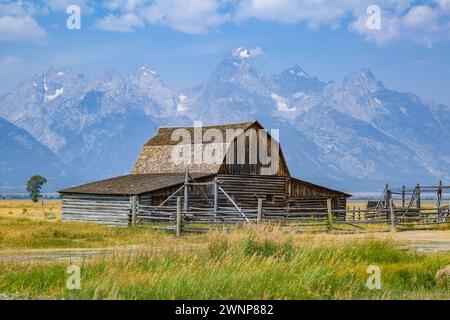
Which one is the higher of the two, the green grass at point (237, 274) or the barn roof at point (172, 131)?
the barn roof at point (172, 131)

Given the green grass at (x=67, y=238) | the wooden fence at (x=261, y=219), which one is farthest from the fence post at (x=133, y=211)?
the green grass at (x=67, y=238)

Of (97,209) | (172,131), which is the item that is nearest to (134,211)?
(97,209)

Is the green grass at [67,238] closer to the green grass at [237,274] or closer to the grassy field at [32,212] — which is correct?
the green grass at [237,274]

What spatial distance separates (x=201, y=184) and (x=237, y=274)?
27.3 meters

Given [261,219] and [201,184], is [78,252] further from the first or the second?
[201,184]

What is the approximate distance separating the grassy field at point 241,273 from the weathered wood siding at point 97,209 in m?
20.0

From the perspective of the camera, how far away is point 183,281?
11.3m

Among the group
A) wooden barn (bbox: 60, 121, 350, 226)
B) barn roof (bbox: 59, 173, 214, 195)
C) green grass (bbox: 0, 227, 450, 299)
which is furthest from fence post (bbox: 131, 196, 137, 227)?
green grass (bbox: 0, 227, 450, 299)

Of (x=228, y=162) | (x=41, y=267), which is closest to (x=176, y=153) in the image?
(x=228, y=162)

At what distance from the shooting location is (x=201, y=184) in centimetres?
3900

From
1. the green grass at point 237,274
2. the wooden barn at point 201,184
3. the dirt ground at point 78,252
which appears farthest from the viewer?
the wooden barn at point 201,184

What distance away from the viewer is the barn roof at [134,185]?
38519 millimetres

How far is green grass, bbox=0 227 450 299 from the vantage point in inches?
433

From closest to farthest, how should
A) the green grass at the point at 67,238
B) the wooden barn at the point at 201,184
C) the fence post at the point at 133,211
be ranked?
1. the green grass at the point at 67,238
2. the fence post at the point at 133,211
3. the wooden barn at the point at 201,184
